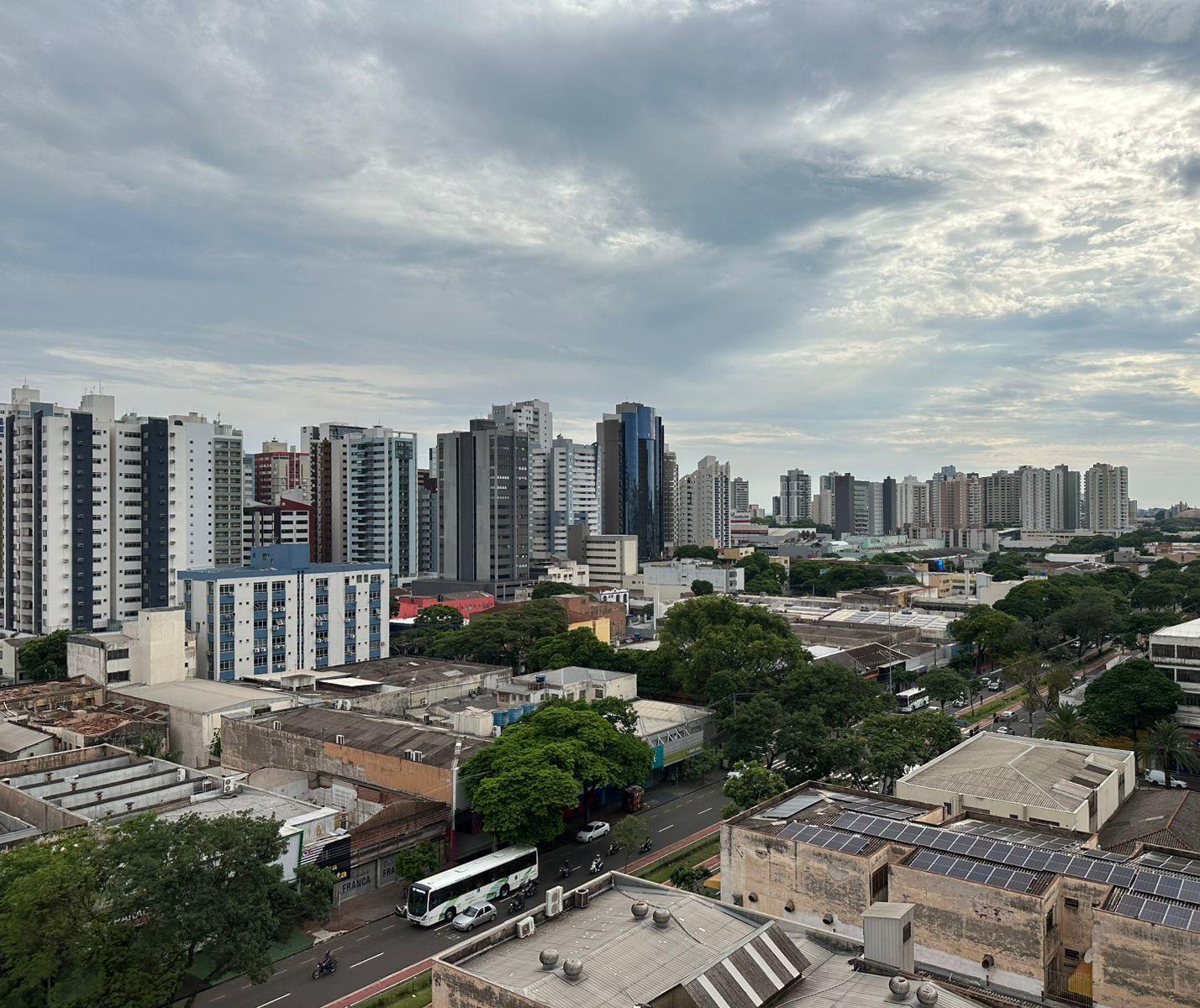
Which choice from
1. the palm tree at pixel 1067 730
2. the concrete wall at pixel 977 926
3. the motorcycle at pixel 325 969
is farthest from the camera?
the palm tree at pixel 1067 730

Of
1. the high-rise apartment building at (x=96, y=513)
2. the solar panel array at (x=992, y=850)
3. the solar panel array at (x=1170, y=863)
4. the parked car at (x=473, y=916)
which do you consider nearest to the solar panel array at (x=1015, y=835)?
the solar panel array at (x=992, y=850)

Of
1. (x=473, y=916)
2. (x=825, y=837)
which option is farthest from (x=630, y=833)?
(x=825, y=837)

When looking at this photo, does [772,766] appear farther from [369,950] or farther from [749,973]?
[749,973]

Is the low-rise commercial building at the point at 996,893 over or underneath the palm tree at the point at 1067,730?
over

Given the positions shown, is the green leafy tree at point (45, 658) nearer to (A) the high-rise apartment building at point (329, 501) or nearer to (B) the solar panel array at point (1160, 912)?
(A) the high-rise apartment building at point (329, 501)

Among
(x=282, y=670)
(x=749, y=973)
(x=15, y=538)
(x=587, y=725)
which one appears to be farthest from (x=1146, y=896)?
(x=15, y=538)

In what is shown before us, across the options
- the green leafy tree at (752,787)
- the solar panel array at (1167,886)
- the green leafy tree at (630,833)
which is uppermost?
the solar panel array at (1167,886)

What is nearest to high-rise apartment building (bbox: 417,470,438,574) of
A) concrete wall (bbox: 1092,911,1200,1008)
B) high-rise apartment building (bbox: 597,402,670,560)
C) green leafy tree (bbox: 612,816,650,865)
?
high-rise apartment building (bbox: 597,402,670,560)

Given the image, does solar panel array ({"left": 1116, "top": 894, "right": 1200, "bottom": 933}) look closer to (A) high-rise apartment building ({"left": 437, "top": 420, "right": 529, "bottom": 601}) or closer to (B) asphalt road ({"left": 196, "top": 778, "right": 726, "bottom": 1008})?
(B) asphalt road ({"left": 196, "top": 778, "right": 726, "bottom": 1008})
